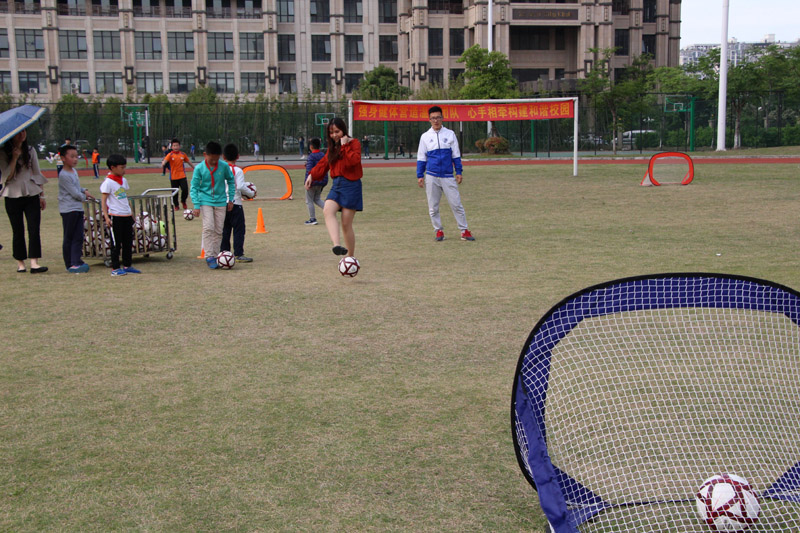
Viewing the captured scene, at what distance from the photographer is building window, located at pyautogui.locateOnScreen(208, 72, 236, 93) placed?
76.1 meters

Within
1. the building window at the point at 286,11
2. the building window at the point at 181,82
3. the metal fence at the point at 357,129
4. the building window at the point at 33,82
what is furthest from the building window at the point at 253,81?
the metal fence at the point at 357,129

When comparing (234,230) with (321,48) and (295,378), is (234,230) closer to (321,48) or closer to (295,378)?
(295,378)

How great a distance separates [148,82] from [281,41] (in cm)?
1312

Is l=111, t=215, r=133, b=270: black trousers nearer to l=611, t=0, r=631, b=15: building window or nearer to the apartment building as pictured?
the apartment building

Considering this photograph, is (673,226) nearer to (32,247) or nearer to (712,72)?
(32,247)

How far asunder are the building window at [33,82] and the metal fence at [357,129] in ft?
74.5

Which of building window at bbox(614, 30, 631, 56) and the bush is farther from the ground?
building window at bbox(614, 30, 631, 56)

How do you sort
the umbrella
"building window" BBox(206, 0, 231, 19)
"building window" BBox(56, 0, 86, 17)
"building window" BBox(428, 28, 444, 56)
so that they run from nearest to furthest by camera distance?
the umbrella → "building window" BBox(56, 0, 86, 17) → "building window" BBox(206, 0, 231, 19) → "building window" BBox(428, 28, 444, 56)

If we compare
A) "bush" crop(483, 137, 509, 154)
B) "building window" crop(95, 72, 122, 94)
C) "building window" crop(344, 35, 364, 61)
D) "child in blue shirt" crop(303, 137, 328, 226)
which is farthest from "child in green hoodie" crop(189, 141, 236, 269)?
"building window" crop(344, 35, 364, 61)

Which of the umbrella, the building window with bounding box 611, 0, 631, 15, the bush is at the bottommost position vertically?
the umbrella

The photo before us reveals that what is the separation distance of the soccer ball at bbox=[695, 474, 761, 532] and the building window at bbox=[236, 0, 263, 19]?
7809cm

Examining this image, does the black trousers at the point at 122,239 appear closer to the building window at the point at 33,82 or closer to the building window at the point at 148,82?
the building window at the point at 148,82

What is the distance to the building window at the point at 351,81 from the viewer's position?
79875 millimetres

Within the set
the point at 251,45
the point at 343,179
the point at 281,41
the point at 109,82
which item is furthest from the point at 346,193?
the point at 281,41
